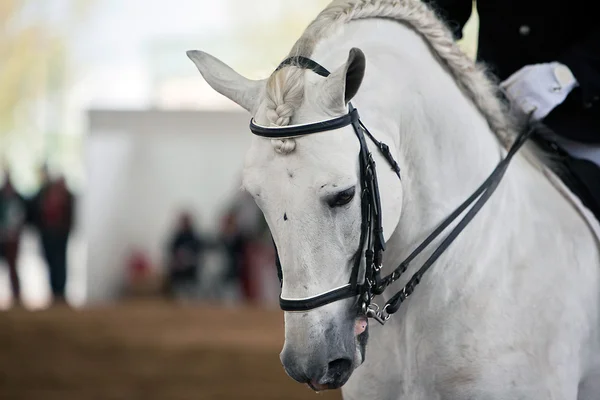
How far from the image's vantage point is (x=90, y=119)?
34.0ft

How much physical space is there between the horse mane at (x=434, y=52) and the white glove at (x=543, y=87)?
71mm

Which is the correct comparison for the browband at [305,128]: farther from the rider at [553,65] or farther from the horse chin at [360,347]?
the rider at [553,65]

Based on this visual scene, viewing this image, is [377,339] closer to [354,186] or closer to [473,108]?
[354,186]

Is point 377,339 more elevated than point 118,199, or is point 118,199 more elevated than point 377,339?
point 377,339

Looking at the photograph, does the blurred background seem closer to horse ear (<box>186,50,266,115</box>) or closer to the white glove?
the white glove

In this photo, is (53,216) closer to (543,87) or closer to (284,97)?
A: (543,87)

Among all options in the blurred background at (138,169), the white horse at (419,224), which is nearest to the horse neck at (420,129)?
the white horse at (419,224)

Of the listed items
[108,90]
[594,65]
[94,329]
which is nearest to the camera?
[594,65]

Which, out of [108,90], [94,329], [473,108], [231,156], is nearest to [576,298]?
[473,108]

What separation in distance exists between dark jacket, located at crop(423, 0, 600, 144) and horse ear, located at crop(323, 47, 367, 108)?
677mm

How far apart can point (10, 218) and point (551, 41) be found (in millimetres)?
8978

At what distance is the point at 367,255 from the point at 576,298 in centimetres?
64

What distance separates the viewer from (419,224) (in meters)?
1.94

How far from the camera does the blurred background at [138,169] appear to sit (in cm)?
945
